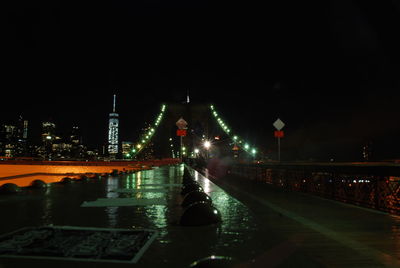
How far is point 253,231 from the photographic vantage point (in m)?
6.96

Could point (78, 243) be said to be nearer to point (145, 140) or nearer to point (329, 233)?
point (329, 233)

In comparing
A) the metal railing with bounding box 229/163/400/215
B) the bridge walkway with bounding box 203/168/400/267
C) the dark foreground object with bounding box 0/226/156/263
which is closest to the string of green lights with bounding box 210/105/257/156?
the metal railing with bounding box 229/163/400/215

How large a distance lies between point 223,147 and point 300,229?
265 feet

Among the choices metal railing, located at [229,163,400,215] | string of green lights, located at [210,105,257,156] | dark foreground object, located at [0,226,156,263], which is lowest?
dark foreground object, located at [0,226,156,263]

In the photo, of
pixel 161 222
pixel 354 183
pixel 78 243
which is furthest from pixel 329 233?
pixel 354 183

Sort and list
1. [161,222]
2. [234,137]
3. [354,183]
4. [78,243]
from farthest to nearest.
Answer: [234,137]
[354,183]
[161,222]
[78,243]

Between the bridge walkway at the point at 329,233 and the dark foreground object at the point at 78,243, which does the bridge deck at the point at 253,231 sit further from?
the dark foreground object at the point at 78,243

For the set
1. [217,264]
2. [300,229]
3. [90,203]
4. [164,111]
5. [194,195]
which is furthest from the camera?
[164,111]

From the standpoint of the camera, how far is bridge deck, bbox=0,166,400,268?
507cm

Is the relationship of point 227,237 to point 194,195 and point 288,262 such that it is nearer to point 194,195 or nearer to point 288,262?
point 288,262

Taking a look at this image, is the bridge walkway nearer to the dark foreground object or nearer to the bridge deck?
the bridge deck

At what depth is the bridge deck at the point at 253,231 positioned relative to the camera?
5.07m

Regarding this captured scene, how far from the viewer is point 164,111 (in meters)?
118

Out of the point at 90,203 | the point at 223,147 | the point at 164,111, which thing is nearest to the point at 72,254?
the point at 90,203
